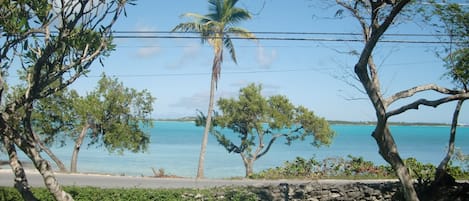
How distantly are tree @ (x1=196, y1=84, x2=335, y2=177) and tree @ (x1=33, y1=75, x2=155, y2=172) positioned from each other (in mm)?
4703

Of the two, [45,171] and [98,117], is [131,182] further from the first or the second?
[45,171]

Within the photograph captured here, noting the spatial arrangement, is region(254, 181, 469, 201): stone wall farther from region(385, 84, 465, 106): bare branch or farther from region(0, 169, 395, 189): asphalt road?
region(0, 169, 395, 189): asphalt road

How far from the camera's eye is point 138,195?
1066 cm

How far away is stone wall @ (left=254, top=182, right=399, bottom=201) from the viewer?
37.9 ft

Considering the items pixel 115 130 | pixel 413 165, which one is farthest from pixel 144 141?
pixel 413 165

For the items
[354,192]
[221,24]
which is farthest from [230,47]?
[354,192]

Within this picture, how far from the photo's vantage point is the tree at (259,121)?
28.6 meters

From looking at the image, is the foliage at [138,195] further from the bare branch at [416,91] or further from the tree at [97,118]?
the tree at [97,118]

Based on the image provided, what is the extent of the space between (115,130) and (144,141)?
64.3 inches

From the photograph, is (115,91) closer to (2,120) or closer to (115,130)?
(115,130)

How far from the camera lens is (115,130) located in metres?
25.9

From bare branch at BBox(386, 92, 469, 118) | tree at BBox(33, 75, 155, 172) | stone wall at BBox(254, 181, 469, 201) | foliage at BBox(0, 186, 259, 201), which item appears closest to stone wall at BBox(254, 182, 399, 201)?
stone wall at BBox(254, 181, 469, 201)

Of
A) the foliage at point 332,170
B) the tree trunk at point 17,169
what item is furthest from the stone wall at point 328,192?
the foliage at point 332,170

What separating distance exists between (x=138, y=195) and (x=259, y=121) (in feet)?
60.8
